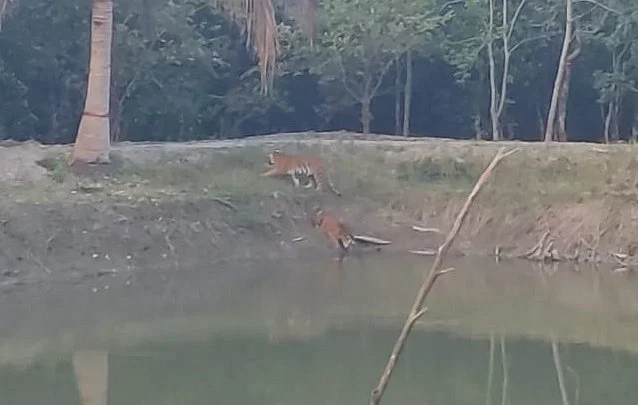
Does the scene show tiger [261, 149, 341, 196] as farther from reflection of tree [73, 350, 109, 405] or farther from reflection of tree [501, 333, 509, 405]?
reflection of tree [73, 350, 109, 405]

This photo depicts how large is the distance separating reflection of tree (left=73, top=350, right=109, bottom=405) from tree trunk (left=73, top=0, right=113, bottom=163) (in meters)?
7.01

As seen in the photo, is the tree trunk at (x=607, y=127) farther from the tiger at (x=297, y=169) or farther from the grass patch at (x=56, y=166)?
the grass patch at (x=56, y=166)

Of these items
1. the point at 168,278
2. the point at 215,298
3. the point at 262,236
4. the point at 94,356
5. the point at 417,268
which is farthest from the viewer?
the point at 262,236

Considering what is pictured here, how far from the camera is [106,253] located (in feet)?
57.9

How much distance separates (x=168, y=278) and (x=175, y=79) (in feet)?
31.2

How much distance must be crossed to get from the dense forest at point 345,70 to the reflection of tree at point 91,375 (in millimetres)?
12125

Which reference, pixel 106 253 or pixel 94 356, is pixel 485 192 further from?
pixel 94 356

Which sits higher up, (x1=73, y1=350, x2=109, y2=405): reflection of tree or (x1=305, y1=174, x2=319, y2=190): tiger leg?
(x1=305, y1=174, x2=319, y2=190): tiger leg

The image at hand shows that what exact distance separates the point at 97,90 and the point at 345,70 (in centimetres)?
954

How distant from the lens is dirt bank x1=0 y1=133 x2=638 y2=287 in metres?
17.6

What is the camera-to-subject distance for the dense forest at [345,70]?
80.3ft

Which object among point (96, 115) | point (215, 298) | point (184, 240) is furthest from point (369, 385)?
point (96, 115)

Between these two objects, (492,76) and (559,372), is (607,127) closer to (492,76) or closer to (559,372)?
(492,76)

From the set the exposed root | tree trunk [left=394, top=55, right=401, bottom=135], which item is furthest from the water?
tree trunk [left=394, top=55, right=401, bottom=135]
